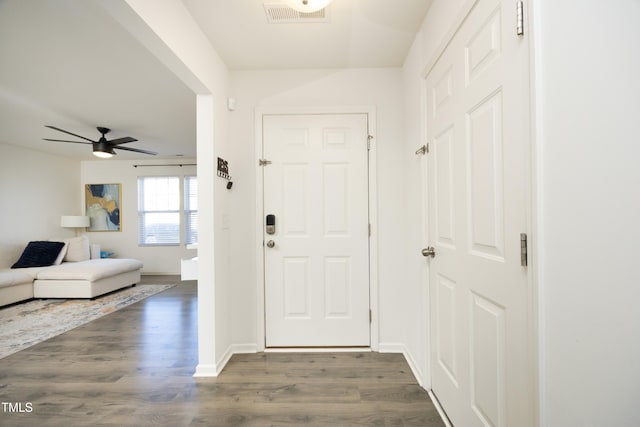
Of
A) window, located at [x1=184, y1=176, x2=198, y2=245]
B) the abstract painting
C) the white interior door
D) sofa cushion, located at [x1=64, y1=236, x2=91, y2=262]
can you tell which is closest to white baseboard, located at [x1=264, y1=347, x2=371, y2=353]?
the white interior door

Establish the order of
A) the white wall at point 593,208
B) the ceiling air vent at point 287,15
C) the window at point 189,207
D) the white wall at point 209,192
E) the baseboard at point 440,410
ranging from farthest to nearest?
the window at point 189,207 → the white wall at point 209,192 → the ceiling air vent at point 287,15 → the baseboard at point 440,410 → the white wall at point 593,208

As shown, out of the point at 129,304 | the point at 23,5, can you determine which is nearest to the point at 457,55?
the point at 23,5

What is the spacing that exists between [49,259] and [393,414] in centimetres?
582

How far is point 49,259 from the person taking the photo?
477 cm

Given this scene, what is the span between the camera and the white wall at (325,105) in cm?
248

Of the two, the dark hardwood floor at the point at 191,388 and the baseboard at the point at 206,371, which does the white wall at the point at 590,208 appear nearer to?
the dark hardwood floor at the point at 191,388

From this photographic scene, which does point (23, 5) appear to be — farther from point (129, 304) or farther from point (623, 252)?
point (129, 304)

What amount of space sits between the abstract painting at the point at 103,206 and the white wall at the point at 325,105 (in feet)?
17.3

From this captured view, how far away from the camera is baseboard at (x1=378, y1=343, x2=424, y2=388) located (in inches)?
82.2

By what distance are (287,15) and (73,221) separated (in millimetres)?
6299

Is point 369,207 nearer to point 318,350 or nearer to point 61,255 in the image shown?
point 318,350

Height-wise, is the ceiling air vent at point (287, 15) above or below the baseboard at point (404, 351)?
above

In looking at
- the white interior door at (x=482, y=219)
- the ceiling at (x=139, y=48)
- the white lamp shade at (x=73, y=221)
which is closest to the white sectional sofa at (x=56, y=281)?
the white lamp shade at (x=73, y=221)

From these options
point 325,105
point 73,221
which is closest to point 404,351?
point 325,105
